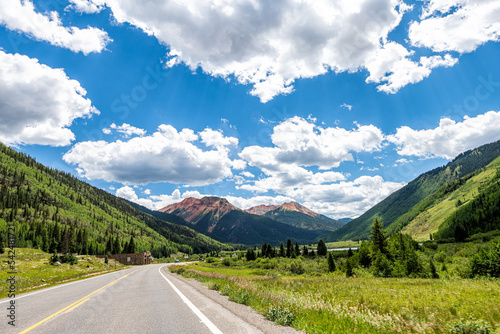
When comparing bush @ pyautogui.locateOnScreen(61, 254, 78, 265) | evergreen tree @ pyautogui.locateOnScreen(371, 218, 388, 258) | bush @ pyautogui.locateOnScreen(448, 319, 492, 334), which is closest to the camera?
bush @ pyautogui.locateOnScreen(448, 319, 492, 334)

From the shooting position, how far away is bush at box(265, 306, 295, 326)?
29.3 ft

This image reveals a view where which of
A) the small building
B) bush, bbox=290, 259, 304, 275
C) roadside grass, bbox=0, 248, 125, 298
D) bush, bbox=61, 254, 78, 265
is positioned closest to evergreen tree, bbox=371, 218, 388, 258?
bush, bbox=290, 259, 304, 275

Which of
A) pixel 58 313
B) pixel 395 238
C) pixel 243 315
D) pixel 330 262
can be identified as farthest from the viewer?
pixel 330 262

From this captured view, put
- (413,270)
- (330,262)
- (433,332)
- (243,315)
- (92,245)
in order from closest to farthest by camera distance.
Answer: (433,332) → (243,315) → (413,270) → (330,262) → (92,245)

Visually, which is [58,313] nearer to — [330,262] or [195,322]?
[195,322]

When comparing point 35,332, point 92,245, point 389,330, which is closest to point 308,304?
point 389,330

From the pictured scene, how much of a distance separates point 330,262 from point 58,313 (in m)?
99.2

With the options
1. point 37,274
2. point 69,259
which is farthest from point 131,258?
point 37,274

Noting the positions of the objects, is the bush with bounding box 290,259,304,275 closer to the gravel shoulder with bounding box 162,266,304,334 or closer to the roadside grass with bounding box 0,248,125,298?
the roadside grass with bounding box 0,248,125,298

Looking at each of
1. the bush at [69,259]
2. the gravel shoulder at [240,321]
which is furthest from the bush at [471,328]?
the bush at [69,259]

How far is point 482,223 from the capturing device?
17288cm

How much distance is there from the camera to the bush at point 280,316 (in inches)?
352

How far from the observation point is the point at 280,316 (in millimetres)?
9352

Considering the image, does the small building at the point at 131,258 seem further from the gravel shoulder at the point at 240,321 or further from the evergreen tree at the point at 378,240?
the gravel shoulder at the point at 240,321
